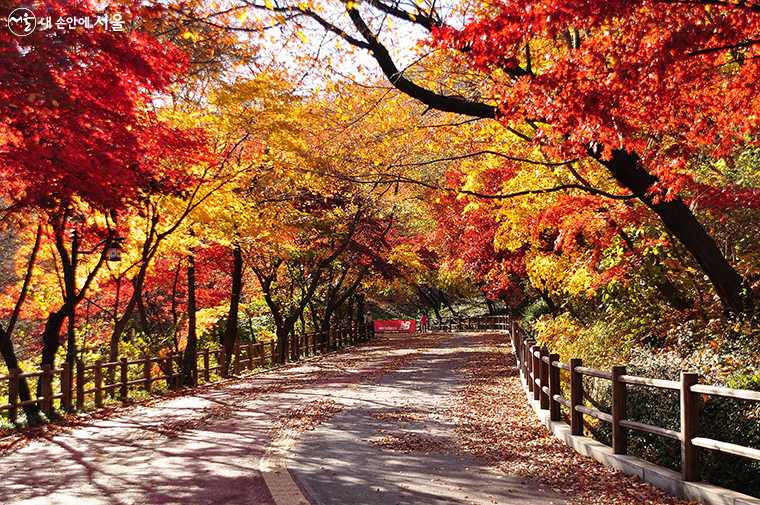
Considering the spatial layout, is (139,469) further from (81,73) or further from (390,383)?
(390,383)

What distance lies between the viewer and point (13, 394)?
10578mm

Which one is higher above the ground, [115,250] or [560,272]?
[115,250]

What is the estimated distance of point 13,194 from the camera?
10.9 m

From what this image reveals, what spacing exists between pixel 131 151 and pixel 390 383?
334 inches

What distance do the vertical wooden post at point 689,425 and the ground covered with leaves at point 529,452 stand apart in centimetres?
33

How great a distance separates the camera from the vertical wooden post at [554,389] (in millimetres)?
9219

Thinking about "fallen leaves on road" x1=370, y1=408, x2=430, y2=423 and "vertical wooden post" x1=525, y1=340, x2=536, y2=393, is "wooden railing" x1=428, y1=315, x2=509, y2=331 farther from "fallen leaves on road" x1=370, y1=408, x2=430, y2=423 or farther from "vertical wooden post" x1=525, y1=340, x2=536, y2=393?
"fallen leaves on road" x1=370, y1=408, x2=430, y2=423

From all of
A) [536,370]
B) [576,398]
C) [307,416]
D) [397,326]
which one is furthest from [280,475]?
[397,326]

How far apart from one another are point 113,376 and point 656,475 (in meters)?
13.8

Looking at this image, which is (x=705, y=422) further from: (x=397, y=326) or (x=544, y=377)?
(x=397, y=326)

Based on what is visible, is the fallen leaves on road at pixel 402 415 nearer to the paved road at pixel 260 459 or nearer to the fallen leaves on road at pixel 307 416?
the paved road at pixel 260 459

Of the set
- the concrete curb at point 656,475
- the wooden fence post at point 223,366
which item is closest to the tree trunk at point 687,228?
the concrete curb at point 656,475

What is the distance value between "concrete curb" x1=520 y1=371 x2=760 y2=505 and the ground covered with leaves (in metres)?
0.08

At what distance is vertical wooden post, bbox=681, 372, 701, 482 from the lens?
5.57 m
